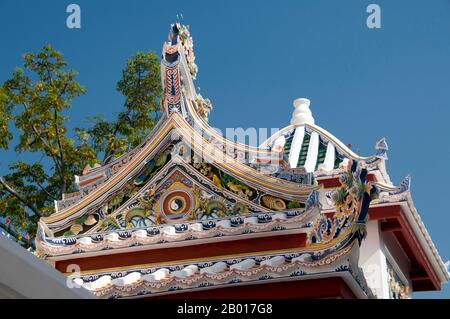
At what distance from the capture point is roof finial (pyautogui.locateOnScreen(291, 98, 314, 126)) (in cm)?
1164

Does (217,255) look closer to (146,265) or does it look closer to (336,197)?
(146,265)

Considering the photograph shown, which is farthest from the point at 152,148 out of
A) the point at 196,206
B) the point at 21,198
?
the point at 21,198

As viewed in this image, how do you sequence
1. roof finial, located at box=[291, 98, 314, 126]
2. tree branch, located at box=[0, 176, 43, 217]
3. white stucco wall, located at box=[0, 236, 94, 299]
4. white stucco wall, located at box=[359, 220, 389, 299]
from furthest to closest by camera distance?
tree branch, located at box=[0, 176, 43, 217] → roof finial, located at box=[291, 98, 314, 126] → white stucco wall, located at box=[359, 220, 389, 299] → white stucco wall, located at box=[0, 236, 94, 299]

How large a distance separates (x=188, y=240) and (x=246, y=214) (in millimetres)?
592

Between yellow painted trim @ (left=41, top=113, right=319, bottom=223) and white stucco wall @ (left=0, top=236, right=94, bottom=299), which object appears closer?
white stucco wall @ (left=0, top=236, right=94, bottom=299)

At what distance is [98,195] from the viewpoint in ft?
29.7

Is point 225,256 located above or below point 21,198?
→ below

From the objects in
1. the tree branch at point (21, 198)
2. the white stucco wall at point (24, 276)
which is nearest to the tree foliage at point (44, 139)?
the tree branch at point (21, 198)

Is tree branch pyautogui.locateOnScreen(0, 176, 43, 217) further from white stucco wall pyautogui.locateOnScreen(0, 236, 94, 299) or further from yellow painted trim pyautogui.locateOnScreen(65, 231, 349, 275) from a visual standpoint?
white stucco wall pyautogui.locateOnScreen(0, 236, 94, 299)

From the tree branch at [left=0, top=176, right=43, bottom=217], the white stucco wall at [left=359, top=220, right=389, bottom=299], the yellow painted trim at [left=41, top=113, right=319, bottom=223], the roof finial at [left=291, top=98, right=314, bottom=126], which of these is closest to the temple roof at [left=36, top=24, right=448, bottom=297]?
the yellow painted trim at [left=41, top=113, right=319, bottom=223]

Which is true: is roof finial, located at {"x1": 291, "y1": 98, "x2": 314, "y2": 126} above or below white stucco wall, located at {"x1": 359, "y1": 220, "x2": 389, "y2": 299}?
above

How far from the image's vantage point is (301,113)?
1175 cm

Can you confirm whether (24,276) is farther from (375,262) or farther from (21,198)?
(21,198)
